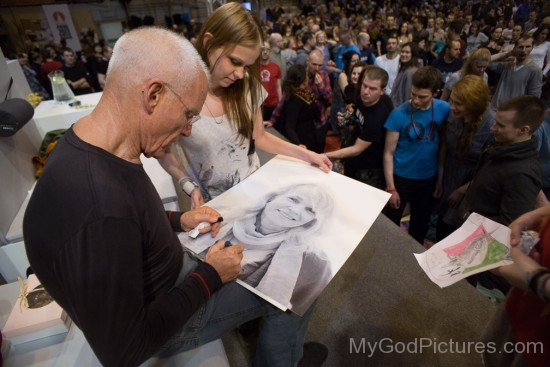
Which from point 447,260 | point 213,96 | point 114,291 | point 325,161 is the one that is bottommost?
point 447,260

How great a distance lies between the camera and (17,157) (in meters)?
1.93

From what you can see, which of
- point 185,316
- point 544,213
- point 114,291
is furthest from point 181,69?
point 544,213

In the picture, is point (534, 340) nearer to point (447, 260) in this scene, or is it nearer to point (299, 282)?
point (447, 260)

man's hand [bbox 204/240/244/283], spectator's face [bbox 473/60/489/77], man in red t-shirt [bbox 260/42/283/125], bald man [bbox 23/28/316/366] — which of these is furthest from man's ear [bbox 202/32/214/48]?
spectator's face [bbox 473/60/489/77]

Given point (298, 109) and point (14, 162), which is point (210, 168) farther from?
point (298, 109)

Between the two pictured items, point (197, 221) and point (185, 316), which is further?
point (197, 221)

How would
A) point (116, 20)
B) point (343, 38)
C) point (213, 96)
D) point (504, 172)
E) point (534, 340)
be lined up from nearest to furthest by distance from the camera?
point (534, 340), point (213, 96), point (504, 172), point (343, 38), point (116, 20)

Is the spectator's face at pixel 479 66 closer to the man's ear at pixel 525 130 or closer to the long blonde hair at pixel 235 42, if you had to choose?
the man's ear at pixel 525 130

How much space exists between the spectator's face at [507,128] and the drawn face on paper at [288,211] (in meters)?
1.14

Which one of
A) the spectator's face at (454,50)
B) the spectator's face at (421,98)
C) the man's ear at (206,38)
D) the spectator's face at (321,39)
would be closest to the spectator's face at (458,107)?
A: the spectator's face at (421,98)

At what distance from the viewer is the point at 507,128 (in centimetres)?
155

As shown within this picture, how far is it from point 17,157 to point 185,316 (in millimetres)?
A: 1920

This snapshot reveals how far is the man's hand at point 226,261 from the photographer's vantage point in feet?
2.75
